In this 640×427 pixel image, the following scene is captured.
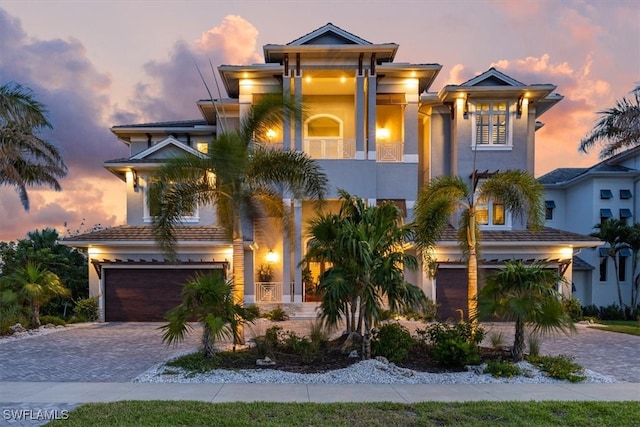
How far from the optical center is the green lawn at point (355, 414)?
6.11m

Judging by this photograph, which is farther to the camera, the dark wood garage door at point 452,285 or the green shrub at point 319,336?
the dark wood garage door at point 452,285

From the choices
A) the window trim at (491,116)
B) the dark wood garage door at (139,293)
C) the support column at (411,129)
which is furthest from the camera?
the window trim at (491,116)

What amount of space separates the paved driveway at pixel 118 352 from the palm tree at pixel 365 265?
4479mm

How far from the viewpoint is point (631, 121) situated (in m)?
21.3

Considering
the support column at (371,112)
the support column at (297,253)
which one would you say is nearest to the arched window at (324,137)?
the support column at (371,112)

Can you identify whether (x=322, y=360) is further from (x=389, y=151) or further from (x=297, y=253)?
(x=389, y=151)

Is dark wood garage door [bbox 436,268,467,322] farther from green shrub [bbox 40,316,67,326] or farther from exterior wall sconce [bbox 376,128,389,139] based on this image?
green shrub [bbox 40,316,67,326]

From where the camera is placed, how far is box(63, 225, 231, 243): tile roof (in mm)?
17484

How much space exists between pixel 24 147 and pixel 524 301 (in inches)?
748

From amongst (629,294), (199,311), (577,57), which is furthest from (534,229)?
(629,294)

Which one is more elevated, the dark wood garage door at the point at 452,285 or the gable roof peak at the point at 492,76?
the gable roof peak at the point at 492,76

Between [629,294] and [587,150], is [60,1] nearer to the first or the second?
[587,150]

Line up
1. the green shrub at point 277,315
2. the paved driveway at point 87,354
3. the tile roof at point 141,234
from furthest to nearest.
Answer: the tile roof at point 141,234 → the green shrub at point 277,315 → the paved driveway at point 87,354

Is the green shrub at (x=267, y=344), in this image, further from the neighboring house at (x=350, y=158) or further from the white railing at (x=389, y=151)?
the white railing at (x=389, y=151)
